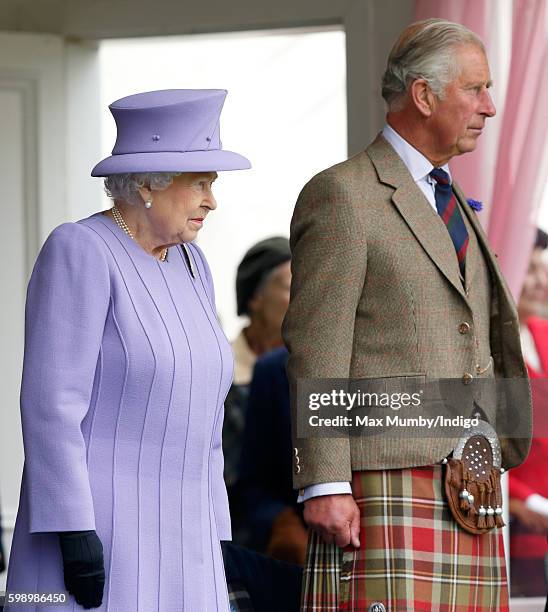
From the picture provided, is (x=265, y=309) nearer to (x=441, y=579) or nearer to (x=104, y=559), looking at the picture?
(x=441, y=579)

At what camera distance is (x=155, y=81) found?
11344mm

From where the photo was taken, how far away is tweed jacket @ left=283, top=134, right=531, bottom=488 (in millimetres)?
3205

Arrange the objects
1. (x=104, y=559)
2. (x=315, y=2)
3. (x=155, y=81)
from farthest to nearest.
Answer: (x=155, y=81) → (x=315, y=2) → (x=104, y=559)

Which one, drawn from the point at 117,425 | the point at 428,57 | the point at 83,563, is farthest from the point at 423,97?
the point at 83,563

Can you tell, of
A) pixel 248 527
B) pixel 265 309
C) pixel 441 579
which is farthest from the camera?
pixel 265 309

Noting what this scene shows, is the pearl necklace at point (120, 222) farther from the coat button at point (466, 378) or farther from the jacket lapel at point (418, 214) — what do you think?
the coat button at point (466, 378)

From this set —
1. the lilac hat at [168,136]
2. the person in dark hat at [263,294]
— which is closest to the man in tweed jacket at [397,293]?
the lilac hat at [168,136]

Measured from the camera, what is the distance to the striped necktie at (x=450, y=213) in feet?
11.0

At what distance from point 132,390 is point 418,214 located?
87 centimetres

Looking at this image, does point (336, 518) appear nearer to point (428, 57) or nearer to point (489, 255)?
point (489, 255)

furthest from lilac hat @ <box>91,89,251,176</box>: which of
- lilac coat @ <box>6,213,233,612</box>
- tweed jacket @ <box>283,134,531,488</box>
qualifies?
tweed jacket @ <box>283,134,531,488</box>

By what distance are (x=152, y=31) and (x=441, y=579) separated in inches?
111

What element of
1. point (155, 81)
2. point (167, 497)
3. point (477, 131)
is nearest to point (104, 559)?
point (167, 497)

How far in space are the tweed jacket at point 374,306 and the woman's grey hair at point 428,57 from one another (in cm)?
23
